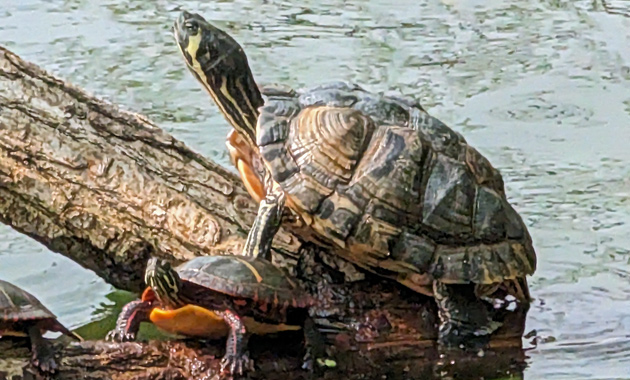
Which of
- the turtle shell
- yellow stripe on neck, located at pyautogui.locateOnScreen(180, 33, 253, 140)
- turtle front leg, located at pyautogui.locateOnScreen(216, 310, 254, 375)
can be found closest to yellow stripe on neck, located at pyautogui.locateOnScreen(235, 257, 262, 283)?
turtle front leg, located at pyautogui.locateOnScreen(216, 310, 254, 375)

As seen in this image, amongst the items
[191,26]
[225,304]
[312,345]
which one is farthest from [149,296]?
[191,26]

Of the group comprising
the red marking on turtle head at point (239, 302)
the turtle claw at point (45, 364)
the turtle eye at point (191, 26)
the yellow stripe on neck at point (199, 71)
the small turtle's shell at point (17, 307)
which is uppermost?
the turtle eye at point (191, 26)

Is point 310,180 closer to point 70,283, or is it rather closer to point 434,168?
point 434,168

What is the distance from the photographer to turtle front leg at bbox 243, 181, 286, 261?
2754 millimetres

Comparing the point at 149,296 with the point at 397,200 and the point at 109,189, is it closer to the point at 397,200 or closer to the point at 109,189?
the point at 109,189

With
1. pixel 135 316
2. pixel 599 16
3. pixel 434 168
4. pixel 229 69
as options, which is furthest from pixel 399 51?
pixel 135 316

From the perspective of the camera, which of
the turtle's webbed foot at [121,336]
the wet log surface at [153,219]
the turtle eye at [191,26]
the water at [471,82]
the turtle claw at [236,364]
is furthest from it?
the water at [471,82]

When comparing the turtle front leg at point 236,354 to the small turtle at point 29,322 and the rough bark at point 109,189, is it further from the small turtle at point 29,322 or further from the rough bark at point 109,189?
the rough bark at point 109,189

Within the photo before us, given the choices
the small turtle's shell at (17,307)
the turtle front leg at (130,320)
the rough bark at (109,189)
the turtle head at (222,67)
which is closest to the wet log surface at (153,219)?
the rough bark at (109,189)

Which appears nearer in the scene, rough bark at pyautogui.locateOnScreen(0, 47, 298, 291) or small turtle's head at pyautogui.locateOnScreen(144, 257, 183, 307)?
small turtle's head at pyautogui.locateOnScreen(144, 257, 183, 307)

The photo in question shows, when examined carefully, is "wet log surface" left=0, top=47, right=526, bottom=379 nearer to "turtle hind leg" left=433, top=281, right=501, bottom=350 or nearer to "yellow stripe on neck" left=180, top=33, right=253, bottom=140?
"turtle hind leg" left=433, top=281, right=501, bottom=350

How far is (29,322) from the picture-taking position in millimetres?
2424

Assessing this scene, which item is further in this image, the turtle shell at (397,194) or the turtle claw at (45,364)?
the turtle shell at (397,194)

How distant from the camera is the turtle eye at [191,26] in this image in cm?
319
